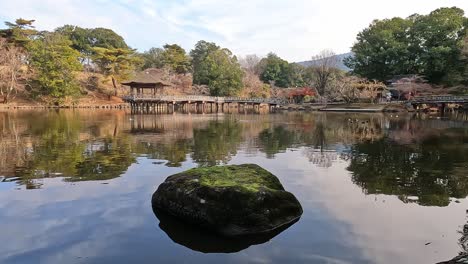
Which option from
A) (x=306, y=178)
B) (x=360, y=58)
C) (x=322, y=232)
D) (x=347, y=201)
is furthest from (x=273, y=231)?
(x=360, y=58)

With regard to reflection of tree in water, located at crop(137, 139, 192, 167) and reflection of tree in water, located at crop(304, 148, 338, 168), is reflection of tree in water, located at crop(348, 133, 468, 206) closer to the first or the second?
reflection of tree in water, located at crop(304, 148, 338, 168)

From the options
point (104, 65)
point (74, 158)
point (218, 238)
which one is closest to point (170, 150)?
point (74, 158)

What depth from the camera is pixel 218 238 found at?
6.76 m

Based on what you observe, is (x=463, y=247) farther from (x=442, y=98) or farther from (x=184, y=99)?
(x=184, y=99)

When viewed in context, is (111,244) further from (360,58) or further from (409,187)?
(360,58)

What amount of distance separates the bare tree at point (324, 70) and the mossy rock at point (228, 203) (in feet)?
196

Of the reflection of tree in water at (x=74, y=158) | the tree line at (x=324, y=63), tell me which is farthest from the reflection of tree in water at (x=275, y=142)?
the tree line at (x=324, y=63)

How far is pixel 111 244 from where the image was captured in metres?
6.55

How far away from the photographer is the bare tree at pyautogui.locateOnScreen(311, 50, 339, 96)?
2564 inches

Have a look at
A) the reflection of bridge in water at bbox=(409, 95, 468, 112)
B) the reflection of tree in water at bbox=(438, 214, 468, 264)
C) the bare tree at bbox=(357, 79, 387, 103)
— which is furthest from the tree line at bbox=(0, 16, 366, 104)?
the reflection of tree in water at bbox=(438, 214, 468, 264)

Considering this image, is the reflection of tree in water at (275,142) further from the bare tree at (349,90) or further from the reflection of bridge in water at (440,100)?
the bare tree at (349,90)

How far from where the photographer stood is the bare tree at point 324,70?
65125 millimetres

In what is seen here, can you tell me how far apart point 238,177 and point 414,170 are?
797 cm

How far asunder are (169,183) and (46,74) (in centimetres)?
5606
